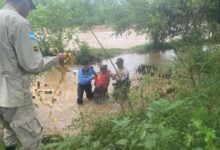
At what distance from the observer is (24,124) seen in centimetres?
405

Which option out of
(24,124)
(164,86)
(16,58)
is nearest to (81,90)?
(164,86)

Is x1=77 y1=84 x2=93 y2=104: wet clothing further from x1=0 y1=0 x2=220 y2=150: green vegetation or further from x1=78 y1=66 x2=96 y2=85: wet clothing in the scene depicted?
x1=0 y1=0 x2=220 y2=150: green vegetation

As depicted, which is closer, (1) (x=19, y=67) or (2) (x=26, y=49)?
(2) (x=26, y=49)

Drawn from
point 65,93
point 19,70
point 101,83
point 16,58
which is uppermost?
point 16,58

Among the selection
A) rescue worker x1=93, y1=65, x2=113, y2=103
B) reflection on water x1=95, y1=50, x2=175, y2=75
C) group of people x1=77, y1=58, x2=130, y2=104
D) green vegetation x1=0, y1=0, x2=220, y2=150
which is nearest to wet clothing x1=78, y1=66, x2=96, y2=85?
group of people x1=77, y1=58, x2=130, y2=104

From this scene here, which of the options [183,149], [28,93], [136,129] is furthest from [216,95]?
[28,93]

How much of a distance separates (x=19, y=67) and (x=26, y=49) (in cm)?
23

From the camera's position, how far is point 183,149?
3246 mm

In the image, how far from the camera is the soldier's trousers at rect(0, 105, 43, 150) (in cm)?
405

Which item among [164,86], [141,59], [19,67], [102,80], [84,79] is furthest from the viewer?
[141,59]

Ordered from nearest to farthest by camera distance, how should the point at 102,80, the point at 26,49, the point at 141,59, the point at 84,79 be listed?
1. the point at 26,49
2. the point at 102,80
3. the point at 84,79
4. the point at 141,59

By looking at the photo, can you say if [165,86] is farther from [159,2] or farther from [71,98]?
[159,2]

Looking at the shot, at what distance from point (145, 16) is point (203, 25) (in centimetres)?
259

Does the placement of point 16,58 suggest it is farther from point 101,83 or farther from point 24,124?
point 101,83
